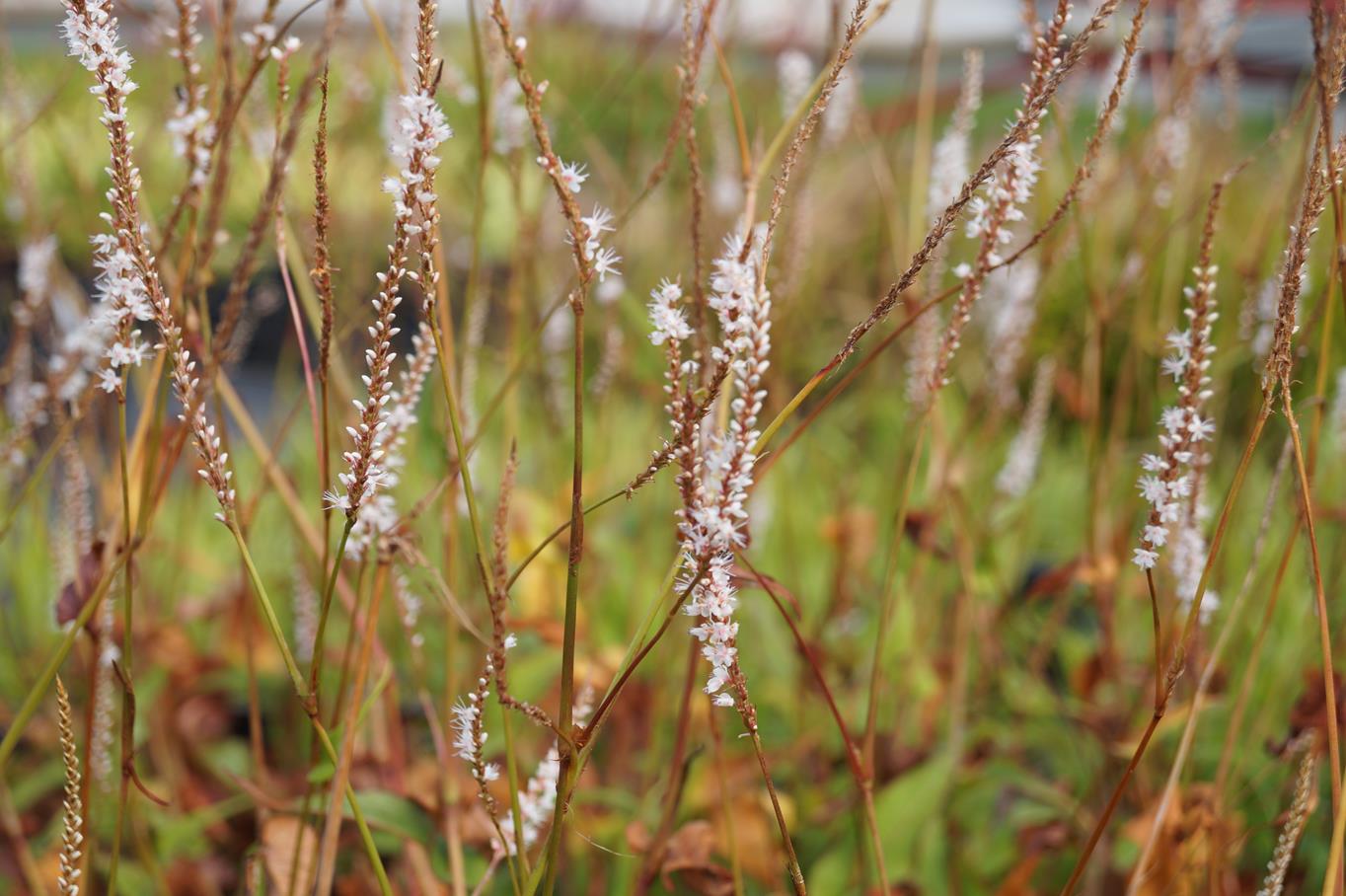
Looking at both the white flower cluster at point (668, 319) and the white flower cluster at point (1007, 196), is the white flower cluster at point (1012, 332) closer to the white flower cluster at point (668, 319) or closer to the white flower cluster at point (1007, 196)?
the white flower cluster at point (1007, 196)

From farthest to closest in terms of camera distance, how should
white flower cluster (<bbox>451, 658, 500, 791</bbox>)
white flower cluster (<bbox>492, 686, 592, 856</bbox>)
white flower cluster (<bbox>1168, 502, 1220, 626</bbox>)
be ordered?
white flower cluster (<bbox>1168, 502, 1220, 626</bbox>)
white flower cluster (<bbox>492, 686, 592, 856</bbox>)
white flower cluster (<bbox>451, 658, 500, 791</bbox>)

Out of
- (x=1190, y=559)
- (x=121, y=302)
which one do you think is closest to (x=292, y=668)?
(x=121, y=302)

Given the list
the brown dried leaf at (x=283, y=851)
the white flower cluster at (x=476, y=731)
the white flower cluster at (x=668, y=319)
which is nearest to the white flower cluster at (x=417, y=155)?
the white flower cluster at (x=668, y=319)

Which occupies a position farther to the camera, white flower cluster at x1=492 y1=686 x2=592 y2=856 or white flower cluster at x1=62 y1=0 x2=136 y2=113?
white flower cluster at x1=492 y1=686 x2=592 y2=856

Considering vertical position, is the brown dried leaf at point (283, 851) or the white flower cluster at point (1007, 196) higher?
the white flower cluster at point (1007, 196)

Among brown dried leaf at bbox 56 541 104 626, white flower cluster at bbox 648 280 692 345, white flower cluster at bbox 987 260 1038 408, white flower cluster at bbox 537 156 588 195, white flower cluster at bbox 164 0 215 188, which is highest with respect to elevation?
white flower cluster at bbox 987 260 1038 408

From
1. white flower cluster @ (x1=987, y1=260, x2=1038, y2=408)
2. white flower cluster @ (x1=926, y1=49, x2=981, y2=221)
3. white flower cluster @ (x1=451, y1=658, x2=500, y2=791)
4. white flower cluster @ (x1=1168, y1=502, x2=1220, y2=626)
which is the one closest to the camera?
white flower cluster @ (x1=451, y1=658, x2=500, y2=791)

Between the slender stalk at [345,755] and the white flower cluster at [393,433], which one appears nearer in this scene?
the slender stalk at [345,755]

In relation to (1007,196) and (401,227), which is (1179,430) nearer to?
(1007,196)

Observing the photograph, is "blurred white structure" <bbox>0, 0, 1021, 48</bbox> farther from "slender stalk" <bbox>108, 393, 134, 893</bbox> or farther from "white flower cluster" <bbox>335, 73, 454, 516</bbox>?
"slender stalk" <bbox>108, 393, 134, 893</bbox>

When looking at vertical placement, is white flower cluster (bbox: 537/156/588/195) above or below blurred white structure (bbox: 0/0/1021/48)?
below

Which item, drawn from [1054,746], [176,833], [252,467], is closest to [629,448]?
[252,467]

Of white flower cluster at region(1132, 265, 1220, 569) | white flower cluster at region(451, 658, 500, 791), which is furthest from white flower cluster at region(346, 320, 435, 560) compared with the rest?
white flower cluster at region(1132, 265, 1220, 569)
